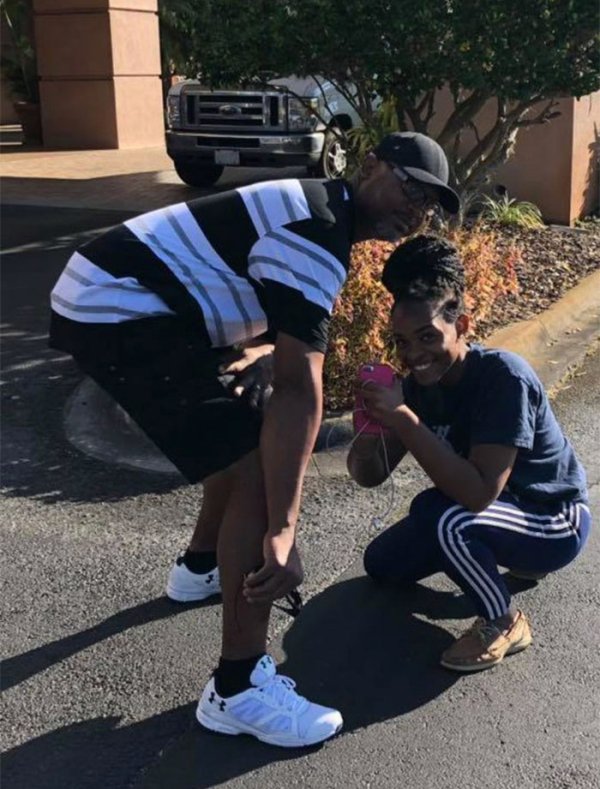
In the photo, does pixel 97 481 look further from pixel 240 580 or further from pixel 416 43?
pixel 416 43

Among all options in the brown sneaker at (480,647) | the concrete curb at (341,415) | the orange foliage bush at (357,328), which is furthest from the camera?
the orange foliage bush at (357,328)

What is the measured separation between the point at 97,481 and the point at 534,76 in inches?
159

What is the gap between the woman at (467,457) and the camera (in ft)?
10.3

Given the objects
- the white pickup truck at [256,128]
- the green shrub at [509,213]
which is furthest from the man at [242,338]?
the white pickup truck at [256,128]

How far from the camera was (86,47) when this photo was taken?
1848 cm

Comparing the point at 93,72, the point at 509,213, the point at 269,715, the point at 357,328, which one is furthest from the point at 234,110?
the point at 269,715

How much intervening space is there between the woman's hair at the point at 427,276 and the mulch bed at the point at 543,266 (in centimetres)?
309

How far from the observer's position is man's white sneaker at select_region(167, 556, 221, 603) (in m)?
3.64

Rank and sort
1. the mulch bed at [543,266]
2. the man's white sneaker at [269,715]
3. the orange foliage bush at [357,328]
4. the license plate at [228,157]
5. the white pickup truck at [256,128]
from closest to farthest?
1. the man's white sneaker at [269,715]
2. the orange foliage bush at [357,328]
3. the mulch bed at [543,266]
4. the white pickup truck at [256,128]
5. the license plate at [228,157]

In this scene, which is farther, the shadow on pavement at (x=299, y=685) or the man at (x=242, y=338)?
the shadow on pavement at (x=299, y=685)

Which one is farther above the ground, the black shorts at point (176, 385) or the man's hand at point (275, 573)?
the black shorts at point (176, 385)

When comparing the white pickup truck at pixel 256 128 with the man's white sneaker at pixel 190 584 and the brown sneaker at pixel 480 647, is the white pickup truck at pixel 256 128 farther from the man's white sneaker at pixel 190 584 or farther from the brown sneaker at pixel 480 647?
the brown sneaker at pixel 480 647

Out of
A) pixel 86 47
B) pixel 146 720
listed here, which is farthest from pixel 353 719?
pixel 86 47

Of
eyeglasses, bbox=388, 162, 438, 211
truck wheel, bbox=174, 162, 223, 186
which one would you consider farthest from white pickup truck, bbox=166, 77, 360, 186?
eyeglasses, bbox=388, 162, 438, 211
